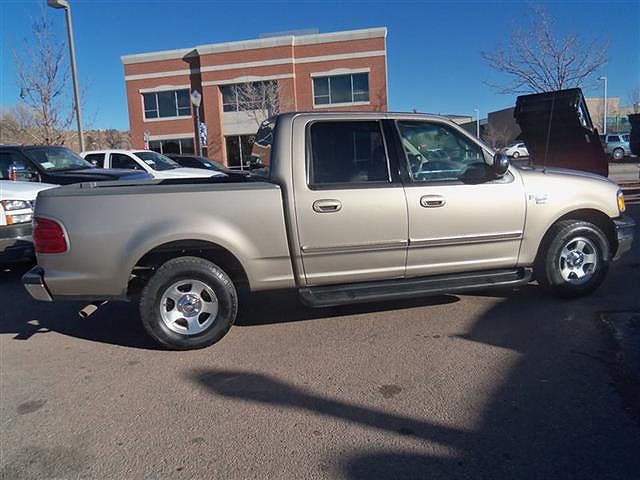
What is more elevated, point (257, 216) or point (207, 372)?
point (257, 216)

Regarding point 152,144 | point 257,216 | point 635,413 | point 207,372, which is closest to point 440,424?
point 635,413

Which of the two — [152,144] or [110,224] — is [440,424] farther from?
[152,144]

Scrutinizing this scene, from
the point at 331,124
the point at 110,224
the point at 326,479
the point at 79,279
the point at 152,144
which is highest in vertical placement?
the point at 152,144

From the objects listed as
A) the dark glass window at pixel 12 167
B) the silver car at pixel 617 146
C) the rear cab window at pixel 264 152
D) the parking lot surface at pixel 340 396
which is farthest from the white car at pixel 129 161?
the silver car at pixel 617 146

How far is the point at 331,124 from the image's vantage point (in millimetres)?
4359

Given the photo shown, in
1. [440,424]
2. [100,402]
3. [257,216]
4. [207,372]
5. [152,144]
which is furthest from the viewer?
[152,144]

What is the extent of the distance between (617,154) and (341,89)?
60.6ft

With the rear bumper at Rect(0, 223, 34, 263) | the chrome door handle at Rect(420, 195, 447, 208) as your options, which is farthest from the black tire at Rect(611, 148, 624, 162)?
the rear bumper at Rect(0, 223, 34, 263)

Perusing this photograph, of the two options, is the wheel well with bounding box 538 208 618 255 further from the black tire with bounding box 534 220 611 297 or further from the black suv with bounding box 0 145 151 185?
the black suv with bounding box 0 145 151 185

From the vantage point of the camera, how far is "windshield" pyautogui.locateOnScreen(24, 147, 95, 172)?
28.1 feet

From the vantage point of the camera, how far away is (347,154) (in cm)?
434

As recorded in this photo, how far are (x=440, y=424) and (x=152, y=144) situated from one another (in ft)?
116

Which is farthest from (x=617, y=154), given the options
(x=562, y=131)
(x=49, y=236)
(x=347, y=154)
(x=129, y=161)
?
(x=49, y=236)

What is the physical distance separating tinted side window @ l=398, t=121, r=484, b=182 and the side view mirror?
20 centimetres
